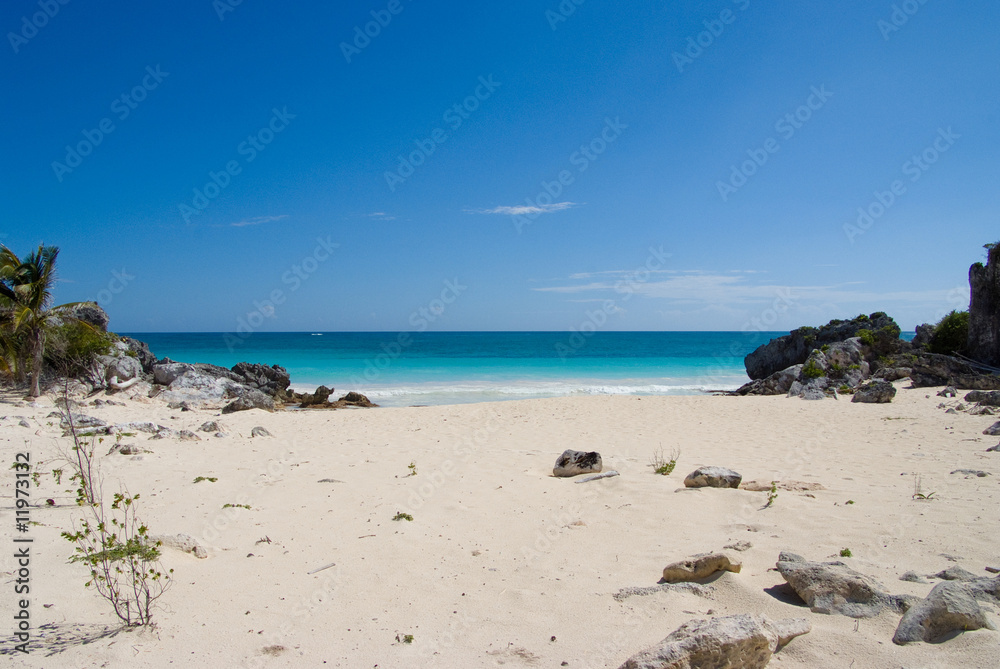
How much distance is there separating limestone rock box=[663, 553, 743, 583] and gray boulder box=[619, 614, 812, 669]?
95 centimetres

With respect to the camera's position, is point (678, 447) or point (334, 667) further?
point (678, 447)

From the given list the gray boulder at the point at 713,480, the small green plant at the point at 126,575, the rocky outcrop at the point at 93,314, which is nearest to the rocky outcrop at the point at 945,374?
the gray boulder at the point at 713,480

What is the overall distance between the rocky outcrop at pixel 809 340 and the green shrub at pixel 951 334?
126 centimetres

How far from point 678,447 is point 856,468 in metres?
2.65

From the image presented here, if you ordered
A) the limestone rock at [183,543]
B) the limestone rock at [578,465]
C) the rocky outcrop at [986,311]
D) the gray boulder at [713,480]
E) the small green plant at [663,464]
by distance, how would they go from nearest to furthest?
the limestone rock at [183,543] → the gray boulder at [713,480] → the small green plant at [663,464] → the limestone rock at [578,465] → the rocky outcrop at [986,311]

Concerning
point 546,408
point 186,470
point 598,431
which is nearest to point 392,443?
point 186,470

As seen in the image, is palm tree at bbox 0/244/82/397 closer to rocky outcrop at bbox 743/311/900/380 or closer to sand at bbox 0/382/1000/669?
sand at bbox 0/382/1000/669

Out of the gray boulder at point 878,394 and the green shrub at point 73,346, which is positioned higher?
the green shrub at point 73,346

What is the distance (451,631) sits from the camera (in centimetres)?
334

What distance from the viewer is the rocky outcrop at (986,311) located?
1814 centimetres

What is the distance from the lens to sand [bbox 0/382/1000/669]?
3.09 m

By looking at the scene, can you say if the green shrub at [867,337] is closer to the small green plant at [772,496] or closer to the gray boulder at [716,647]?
the small green plant at [772,496]

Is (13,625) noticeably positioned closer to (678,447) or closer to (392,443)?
(392,443)

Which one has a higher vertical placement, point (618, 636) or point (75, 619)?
point (75, 619)
